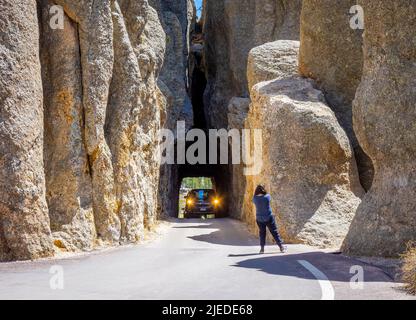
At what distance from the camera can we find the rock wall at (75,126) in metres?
10.7

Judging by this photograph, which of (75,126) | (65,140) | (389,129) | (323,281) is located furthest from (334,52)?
(323,281)

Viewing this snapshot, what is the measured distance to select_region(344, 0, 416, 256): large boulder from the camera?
10.7 metres

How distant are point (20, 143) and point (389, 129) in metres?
7.95

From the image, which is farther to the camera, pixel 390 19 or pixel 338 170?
pixel 338 170

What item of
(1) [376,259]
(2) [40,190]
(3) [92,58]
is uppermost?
(3) [92,58]

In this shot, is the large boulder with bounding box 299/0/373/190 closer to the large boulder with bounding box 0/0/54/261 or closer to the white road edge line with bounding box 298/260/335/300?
the white road edge line with bounding box 298/260/335/300

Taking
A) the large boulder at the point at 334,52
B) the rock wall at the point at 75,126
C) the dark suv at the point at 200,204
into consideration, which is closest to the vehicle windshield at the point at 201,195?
the dark suv at the point at 200,204

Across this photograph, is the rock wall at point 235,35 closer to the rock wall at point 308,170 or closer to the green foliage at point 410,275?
the rock wall at point 308,170

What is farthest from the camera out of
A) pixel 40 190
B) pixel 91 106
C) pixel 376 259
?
pixel 91 106
